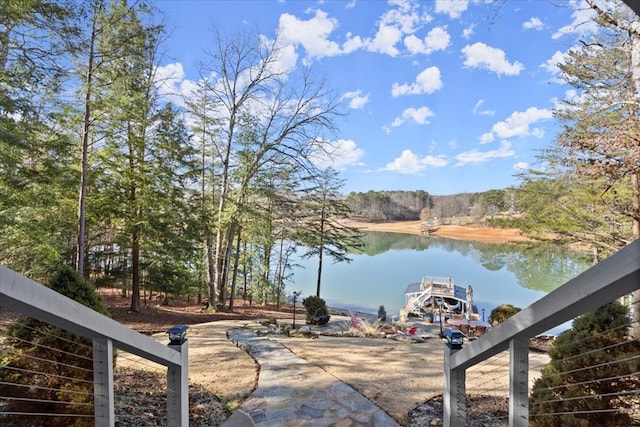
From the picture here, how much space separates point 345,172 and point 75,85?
11.8 m

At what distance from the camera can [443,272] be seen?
23.5 m

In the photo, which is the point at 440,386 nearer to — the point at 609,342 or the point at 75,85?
the point at 609,342

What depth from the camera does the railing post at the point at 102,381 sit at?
4.04ft

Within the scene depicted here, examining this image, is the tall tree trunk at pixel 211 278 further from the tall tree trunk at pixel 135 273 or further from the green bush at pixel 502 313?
the green bush at pixel 502 313

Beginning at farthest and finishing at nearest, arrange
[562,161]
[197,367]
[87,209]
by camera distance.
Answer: [87,209]
[562,161]
[197,367]

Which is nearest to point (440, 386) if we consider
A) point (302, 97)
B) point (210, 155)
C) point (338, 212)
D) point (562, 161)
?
point (562, 161)

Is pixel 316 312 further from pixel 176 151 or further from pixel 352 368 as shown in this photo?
pixel 176 151

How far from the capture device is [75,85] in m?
5.94

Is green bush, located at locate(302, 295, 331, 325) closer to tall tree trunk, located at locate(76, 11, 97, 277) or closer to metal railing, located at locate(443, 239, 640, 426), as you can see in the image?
tall tree trunk, located at locate(76, 11, 97, 277)

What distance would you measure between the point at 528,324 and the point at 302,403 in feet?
7.86

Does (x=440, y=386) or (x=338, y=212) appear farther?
(x=338, y=212)

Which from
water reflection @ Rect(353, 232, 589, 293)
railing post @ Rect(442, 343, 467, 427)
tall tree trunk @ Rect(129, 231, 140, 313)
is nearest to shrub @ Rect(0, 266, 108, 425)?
railing post @ Rect(442, 343, 467, 427)

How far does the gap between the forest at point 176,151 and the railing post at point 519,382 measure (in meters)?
3.92

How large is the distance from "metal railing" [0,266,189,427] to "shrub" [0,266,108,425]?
825 millimetres
